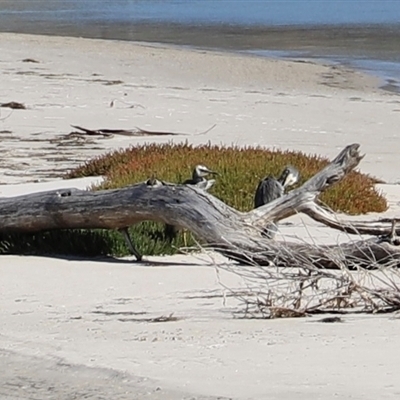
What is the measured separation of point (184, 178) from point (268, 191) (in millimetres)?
1815

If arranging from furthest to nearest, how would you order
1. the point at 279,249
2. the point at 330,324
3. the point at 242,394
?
1. the point at 279,249
2. the point at 330,324
3. the point at 242,394

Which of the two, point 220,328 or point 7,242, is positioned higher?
point 220,328

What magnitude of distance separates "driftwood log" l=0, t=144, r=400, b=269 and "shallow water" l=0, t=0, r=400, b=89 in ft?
56.3

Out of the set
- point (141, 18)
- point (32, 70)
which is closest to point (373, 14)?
point (141, 18)

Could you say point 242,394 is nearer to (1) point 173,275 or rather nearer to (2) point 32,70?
(1) point 173,275

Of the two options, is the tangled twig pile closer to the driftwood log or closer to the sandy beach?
the sandy beach

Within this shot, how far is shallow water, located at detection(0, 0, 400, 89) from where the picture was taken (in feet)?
109

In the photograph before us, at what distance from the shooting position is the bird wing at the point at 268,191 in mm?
8312

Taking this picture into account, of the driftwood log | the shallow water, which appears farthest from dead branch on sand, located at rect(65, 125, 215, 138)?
the shallow water

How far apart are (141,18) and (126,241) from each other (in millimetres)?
42002

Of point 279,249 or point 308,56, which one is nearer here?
point 279,249

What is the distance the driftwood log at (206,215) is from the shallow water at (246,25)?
17.1 meters

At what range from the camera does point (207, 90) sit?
22.0 meters

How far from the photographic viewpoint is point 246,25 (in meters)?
44.3
